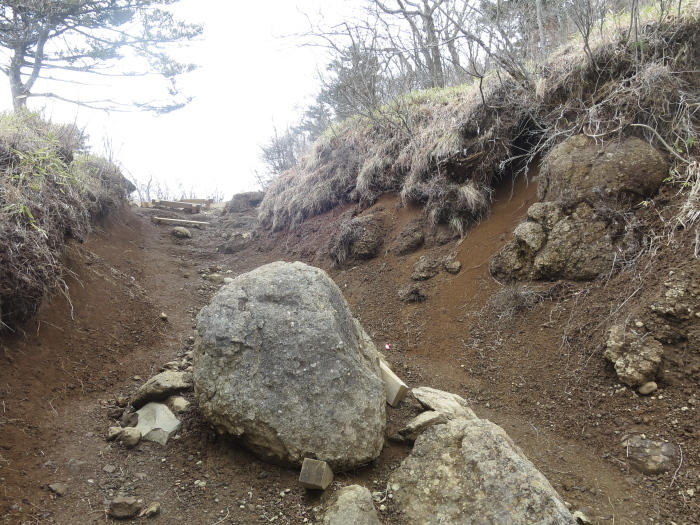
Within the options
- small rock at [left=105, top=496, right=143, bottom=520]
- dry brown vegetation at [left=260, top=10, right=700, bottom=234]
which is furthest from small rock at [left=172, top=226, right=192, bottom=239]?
small rock at [left=105, top=496, right=143, bottom=520]

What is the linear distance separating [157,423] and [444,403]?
77.2 inches

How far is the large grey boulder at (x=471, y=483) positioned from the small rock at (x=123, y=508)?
4.43 ft

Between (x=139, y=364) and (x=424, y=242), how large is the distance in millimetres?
3626

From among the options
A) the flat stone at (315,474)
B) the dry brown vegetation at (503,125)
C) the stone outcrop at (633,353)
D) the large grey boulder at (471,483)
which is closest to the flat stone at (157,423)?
the flat stone at (315,474)

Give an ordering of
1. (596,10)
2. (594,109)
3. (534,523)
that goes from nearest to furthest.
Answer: (534,523), (594,109), (596,10)

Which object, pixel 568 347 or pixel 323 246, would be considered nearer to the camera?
pixel 568 347

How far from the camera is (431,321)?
4465mm

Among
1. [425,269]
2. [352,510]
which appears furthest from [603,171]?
[352,510]

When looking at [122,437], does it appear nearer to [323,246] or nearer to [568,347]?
[568,347]

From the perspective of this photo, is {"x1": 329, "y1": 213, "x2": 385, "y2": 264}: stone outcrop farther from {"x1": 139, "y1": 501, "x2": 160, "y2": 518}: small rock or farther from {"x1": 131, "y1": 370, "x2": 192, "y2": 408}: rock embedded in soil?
{"x1": 139, "y1": 501, "x2": 160, "y2": 518}: small rock

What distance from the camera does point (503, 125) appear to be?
17.5 feet

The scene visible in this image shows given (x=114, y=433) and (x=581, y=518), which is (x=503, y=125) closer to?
(x=581, y=518)

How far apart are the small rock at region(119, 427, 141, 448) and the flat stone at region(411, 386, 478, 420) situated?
6.17 ft

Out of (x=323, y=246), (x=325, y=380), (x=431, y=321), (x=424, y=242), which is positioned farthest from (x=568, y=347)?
(x=323, y=246)
